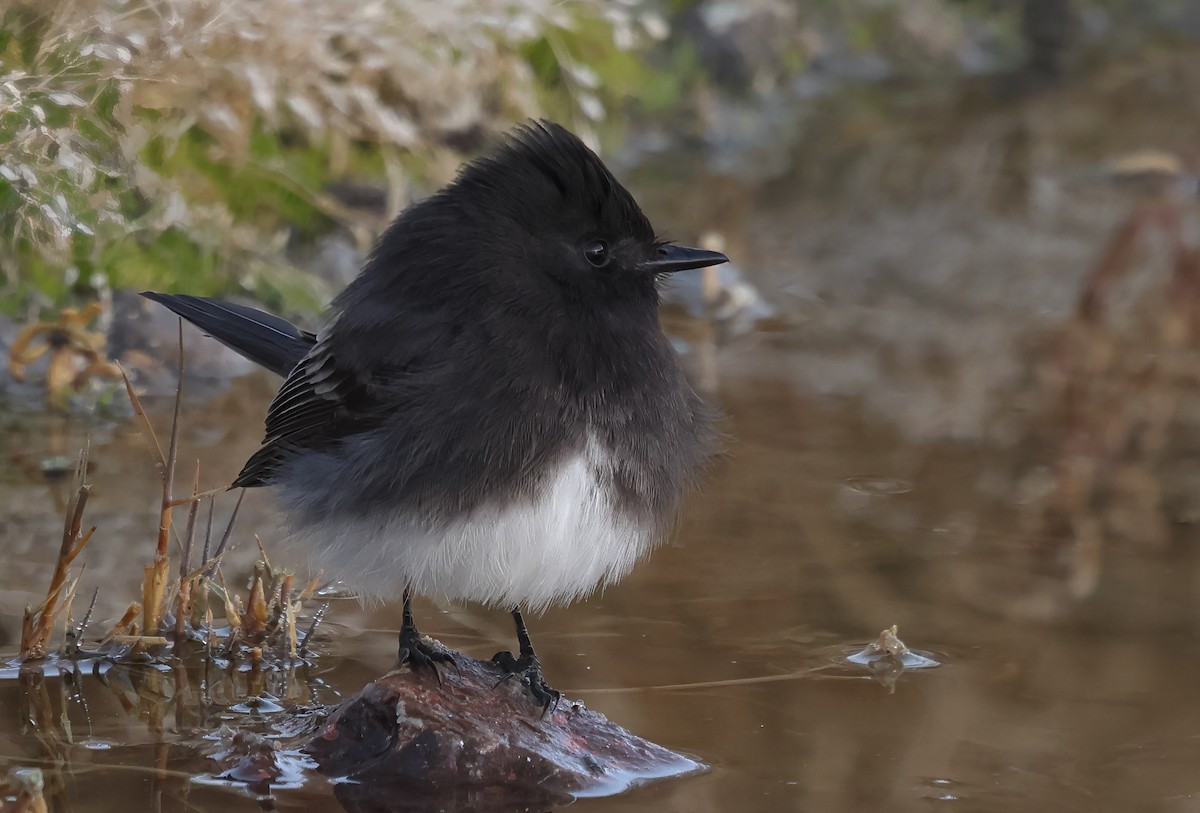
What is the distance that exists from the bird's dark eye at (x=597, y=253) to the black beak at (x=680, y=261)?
4.0 inches

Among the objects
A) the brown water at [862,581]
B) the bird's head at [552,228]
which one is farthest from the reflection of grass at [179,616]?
the bird's head at [552,228]

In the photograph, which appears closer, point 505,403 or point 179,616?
point 505,403

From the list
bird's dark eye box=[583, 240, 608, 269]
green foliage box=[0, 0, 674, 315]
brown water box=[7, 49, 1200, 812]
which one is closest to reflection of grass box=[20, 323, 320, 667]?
brown water box=[7, 49, 1200, 812]

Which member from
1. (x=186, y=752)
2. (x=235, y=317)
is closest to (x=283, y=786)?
(x=186, y=752)

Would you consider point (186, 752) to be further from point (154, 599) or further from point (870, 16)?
point (870, 16)

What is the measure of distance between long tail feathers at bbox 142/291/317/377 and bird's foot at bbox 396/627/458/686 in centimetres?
107

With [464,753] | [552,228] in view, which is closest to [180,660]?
[464,753]

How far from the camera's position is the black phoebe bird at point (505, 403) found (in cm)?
395

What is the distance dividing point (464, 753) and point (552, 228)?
51.6 inches

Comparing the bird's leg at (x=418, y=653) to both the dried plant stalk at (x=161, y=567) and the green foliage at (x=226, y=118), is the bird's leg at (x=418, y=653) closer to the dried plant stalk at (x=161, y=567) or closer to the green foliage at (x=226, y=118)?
the dried plant stalk at (x=161, y=567)

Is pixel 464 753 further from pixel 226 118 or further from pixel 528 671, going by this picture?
pixel 226 118

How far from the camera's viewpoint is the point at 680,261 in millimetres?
4262

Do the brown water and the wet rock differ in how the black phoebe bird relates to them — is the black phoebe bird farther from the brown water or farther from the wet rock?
the brown water

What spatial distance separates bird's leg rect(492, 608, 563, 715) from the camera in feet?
13.8
